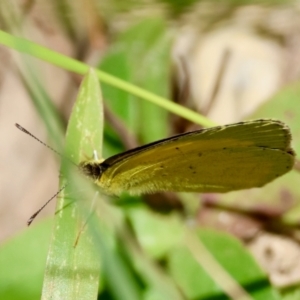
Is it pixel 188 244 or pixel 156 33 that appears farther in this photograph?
pixel 156 33

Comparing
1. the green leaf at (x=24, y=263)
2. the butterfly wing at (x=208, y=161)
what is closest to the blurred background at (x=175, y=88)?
the green leaf at (x=24, y=263)

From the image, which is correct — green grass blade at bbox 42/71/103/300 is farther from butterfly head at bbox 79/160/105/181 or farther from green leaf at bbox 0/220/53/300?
green leaf at bbox 0/220/53/300

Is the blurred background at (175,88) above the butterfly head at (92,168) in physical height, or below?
above

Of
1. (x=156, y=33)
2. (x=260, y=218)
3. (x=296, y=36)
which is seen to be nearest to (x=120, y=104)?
(x=156, y=33)

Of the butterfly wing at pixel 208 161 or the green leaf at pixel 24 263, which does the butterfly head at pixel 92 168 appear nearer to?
the butterfly wing at pixel 208 161

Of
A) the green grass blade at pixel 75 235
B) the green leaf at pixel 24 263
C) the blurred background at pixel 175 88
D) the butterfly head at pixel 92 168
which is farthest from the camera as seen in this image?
the blurred background at pixel 175 88

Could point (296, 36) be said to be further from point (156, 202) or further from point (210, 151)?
point (210, 151)

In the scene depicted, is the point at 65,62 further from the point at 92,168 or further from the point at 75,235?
the point at 75,235
